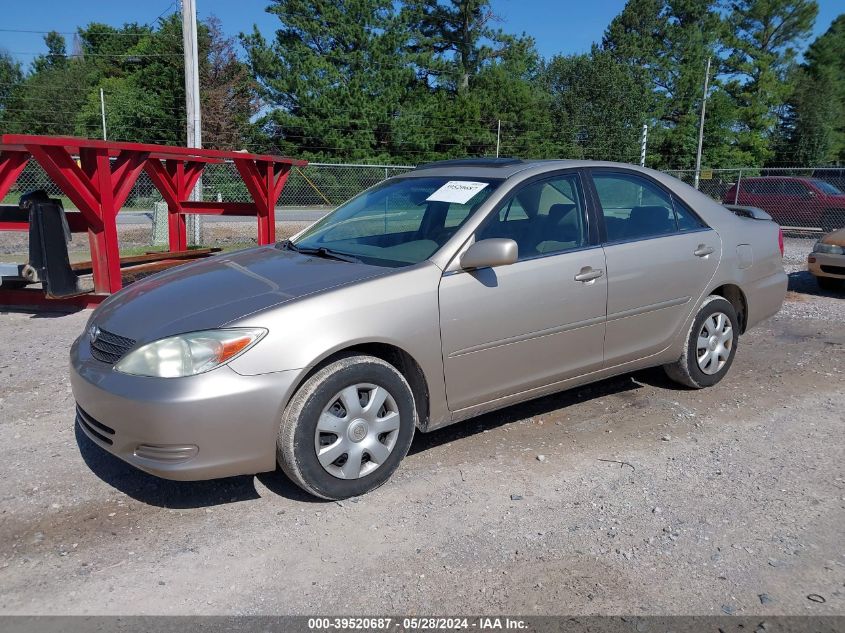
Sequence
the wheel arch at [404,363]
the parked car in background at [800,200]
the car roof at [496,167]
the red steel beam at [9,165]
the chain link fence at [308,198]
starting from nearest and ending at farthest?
the wheel arch at [404,363], the car roof at [496,167], the red steel beam at [9,165], the chain link fence at [308,198], the parked car in background at [800,200]

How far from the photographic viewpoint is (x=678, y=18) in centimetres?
5953

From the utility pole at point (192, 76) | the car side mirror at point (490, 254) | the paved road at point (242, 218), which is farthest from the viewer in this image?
the paved road at point (242, 218)

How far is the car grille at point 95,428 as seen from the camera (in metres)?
3.28

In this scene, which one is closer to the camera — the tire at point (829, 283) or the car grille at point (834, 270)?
the car grille at point (834, 270)

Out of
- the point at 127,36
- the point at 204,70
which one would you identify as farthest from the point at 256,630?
the point at 127,36

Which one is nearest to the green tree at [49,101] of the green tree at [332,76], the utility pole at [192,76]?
the green tree at [332,76]

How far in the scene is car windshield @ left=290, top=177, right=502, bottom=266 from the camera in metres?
4.00

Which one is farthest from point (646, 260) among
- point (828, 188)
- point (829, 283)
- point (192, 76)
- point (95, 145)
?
point (828, 188)

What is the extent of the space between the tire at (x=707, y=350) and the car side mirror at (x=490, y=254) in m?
1.92

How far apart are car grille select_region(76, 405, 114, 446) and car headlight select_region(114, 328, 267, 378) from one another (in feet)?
1.06

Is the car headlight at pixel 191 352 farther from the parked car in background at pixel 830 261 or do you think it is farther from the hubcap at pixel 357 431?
the parked car in background at pixel 830 261

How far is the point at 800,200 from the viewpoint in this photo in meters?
19.4

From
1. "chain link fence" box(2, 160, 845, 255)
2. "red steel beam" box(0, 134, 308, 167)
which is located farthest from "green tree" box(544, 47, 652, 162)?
"red steel beam" box(0, 134, 308, 167)

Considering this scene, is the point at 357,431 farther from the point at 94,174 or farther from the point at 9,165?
the point at 9,165
